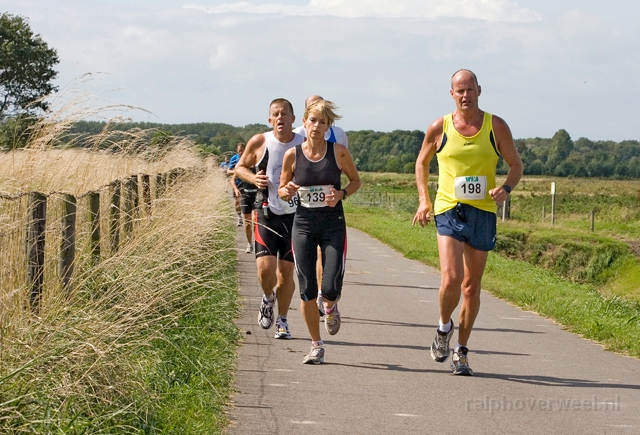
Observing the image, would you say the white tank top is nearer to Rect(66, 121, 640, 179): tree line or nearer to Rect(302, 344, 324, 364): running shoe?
Rect(302, 344, 324, 364): running shoe

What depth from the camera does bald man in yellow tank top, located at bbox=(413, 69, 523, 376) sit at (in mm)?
7613

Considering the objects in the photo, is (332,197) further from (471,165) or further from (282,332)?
(282,332)

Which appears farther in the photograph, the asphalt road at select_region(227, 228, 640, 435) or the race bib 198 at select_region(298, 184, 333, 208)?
the race bib 198 at select_region(298, 184, 333, 208)

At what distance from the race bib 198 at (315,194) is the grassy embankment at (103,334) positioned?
1.21 metres

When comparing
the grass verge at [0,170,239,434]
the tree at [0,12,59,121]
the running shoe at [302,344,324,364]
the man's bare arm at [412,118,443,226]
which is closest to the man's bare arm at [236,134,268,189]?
the grass verge at [0,170,239,434]

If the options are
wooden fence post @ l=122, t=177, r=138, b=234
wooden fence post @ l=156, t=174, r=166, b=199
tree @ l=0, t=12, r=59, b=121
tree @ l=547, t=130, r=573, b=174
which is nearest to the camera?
wooden fence post @ l=122, t=177, r=138, b=234

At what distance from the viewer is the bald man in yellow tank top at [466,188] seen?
7613 millimetres

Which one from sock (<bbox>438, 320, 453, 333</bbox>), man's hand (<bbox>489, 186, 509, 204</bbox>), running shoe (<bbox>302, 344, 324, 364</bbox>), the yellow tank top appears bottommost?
running shoe (<bbox>302, 344, 324, 364</bbox>)

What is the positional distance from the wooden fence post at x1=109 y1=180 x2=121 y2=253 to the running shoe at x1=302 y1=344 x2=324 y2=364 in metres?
2.04

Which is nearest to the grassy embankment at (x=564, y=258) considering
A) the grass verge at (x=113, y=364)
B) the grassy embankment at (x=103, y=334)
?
the grassy embankment at (x=103, y=334)

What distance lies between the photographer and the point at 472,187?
7.62m

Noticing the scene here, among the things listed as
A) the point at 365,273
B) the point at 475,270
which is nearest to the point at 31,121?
the point at 475,270

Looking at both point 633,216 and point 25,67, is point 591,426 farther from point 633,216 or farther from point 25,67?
point 633,216

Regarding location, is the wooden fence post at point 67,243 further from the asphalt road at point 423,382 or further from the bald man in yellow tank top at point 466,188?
the bald man in yellow tank top at point 466,188
